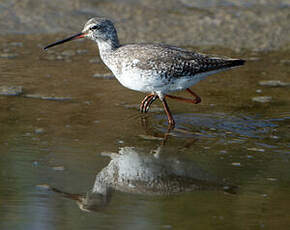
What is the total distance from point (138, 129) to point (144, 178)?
53.4 inches

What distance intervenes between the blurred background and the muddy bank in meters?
0.03

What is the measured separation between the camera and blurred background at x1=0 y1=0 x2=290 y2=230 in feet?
14.3

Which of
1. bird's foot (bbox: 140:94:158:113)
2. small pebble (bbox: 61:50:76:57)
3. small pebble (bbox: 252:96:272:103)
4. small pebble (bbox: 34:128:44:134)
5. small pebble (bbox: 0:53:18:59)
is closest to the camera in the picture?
small pebble (bbox: 34:128:44:134)

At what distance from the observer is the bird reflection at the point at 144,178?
457cm

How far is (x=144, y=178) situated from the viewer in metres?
4.96

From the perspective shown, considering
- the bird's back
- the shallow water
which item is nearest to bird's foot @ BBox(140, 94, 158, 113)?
the shallow water

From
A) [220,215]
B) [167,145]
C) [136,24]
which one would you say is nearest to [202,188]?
[220,215]

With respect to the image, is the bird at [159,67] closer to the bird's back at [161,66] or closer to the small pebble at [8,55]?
the bird's back at [161,66]

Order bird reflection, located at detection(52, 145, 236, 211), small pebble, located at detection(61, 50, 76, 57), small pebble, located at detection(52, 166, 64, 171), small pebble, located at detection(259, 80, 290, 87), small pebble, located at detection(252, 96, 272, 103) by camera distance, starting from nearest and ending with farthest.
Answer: bird reflection, located at detection(52, 145, 236, 211) < small pebble, located at detection(52, 166, 64, 171) < small pebble, located at detection(252, 96, 272, 103) < small pebble, located at detection(259, 80, 290, 87) < small pebble, located at detection(61, 50, 76, 57)

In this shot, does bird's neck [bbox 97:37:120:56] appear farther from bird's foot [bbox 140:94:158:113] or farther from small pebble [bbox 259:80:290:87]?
small pebble [bbox 259:80:290:87]

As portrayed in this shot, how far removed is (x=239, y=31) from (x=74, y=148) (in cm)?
552

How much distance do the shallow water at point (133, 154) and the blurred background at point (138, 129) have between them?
1cm

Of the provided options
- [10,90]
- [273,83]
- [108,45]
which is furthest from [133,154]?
[273,83]

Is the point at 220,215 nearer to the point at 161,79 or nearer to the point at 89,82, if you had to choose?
the point at 161,79
